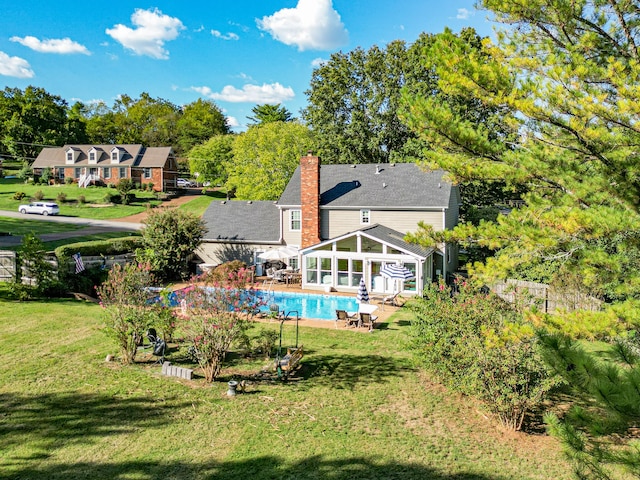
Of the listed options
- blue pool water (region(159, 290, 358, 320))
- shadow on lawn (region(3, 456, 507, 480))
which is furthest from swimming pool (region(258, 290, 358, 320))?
shadow on lawn (region(3, 456, 507, 480))

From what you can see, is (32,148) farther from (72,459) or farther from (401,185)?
(72,459)

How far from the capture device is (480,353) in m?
→ 8.90

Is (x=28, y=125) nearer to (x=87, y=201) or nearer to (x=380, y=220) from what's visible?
(x=87, y=201)

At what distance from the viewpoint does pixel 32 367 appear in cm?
1101

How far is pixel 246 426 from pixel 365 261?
53.3 ft

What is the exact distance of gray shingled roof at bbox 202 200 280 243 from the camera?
95.4 ft

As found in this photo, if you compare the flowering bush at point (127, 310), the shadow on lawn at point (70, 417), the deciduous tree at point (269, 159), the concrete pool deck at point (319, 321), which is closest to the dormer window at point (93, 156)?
the deciduous tree at point (269, 159)

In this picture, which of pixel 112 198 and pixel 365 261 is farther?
pixel 112 198

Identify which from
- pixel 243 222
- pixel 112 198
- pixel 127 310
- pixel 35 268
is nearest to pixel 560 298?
pixel 127 310

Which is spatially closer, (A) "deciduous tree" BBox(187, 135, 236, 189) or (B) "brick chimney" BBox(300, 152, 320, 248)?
(B) "brick chimney" BBox(300, 152, 320, 248)

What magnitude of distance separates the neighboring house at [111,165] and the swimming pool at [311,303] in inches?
1467

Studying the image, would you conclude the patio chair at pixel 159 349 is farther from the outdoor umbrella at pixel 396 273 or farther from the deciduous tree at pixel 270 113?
the deciduous tree at pixel 270 113

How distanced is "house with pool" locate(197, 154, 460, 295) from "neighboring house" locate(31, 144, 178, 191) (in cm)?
2723

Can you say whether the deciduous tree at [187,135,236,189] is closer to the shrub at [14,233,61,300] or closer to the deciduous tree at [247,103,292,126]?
the deciduous tree at [247,103,292,126]
